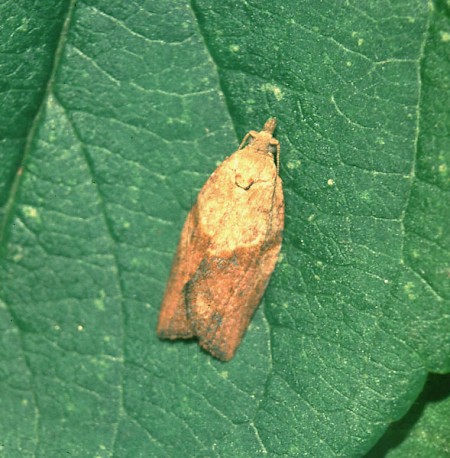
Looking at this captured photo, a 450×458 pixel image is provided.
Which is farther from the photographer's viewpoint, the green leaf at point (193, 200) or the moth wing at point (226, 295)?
the moth wing at point (226, 295)

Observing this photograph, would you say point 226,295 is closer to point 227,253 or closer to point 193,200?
point 227,253

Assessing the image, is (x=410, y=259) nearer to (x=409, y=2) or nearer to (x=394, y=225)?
(x=394, y=225)

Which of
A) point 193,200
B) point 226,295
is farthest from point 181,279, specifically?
point 193,200

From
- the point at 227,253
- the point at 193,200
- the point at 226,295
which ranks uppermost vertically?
the point at 193,200

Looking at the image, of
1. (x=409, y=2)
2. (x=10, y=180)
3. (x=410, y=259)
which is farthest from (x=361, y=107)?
(x=10, y=180)

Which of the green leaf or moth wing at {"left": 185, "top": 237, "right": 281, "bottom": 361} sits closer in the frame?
the green leaf
